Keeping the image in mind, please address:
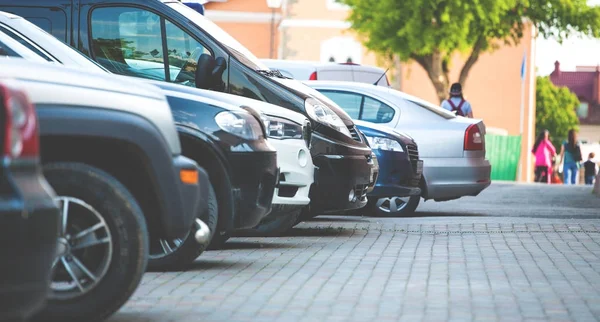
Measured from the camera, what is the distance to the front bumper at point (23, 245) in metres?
4.59

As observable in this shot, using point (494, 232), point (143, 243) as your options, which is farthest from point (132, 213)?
point (494, 232)

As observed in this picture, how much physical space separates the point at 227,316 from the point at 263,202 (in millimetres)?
2286

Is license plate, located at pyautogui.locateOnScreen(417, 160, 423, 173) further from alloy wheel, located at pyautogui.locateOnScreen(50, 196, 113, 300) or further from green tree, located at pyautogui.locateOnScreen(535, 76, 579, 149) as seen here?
green tree, located at pyautogui.locateOnScreen(535, 76, 579, 149)

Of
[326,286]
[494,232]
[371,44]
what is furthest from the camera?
[371,44]

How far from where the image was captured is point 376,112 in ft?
51.2

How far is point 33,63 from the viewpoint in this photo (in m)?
6.35

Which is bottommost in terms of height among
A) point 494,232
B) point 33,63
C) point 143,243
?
point 494,232

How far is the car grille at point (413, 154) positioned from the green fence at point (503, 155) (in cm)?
2712

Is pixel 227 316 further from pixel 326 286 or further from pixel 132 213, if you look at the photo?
pixel 326 286

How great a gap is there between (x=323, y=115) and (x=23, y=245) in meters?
7.30

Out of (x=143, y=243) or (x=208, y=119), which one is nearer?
(x=143, y=243)

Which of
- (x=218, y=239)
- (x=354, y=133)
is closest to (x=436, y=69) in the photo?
(x=354, y=133)

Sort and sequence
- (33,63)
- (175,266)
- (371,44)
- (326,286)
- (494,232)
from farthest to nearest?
(371,44), (494,232), (175,266), (326,286), (33,63)

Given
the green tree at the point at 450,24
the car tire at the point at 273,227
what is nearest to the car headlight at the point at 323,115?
the car tire at the point at 273,227
